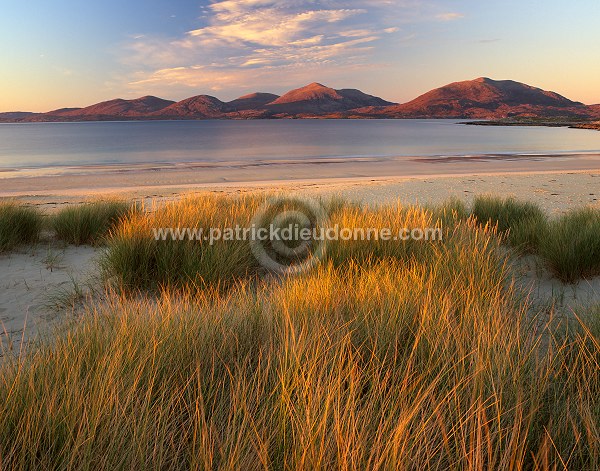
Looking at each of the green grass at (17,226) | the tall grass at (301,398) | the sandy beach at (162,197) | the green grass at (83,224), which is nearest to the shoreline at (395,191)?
the sandy beach at (162,197)

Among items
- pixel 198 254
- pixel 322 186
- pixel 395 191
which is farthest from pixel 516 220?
pixel 322 186

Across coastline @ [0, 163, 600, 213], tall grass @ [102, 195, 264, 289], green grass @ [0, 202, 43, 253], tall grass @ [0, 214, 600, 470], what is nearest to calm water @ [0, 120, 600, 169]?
coastline @ [0, 163, 600, 213]

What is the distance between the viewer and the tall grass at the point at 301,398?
140 cm

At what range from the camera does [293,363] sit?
73.3 inches

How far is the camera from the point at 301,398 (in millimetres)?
1633

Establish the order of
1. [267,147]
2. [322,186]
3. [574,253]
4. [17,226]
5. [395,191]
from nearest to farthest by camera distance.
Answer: [574,253] < [17,226] < [395,191] < [322,186] < [267,147]

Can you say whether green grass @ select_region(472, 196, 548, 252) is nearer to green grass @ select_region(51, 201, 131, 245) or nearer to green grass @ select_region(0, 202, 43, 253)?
green grass @ select_region(51, 201, 131, 245)

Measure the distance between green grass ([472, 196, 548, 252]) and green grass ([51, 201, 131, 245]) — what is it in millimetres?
5379

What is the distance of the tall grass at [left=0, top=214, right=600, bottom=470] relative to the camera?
4.59 feet

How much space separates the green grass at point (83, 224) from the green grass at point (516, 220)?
538cm

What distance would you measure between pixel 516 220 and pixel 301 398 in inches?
225

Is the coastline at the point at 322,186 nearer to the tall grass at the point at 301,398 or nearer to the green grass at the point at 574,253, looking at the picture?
the green grass at the point at 574,253

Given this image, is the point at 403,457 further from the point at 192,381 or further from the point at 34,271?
the point at 34,271

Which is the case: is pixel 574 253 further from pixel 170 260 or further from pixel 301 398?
pixel 170 260
